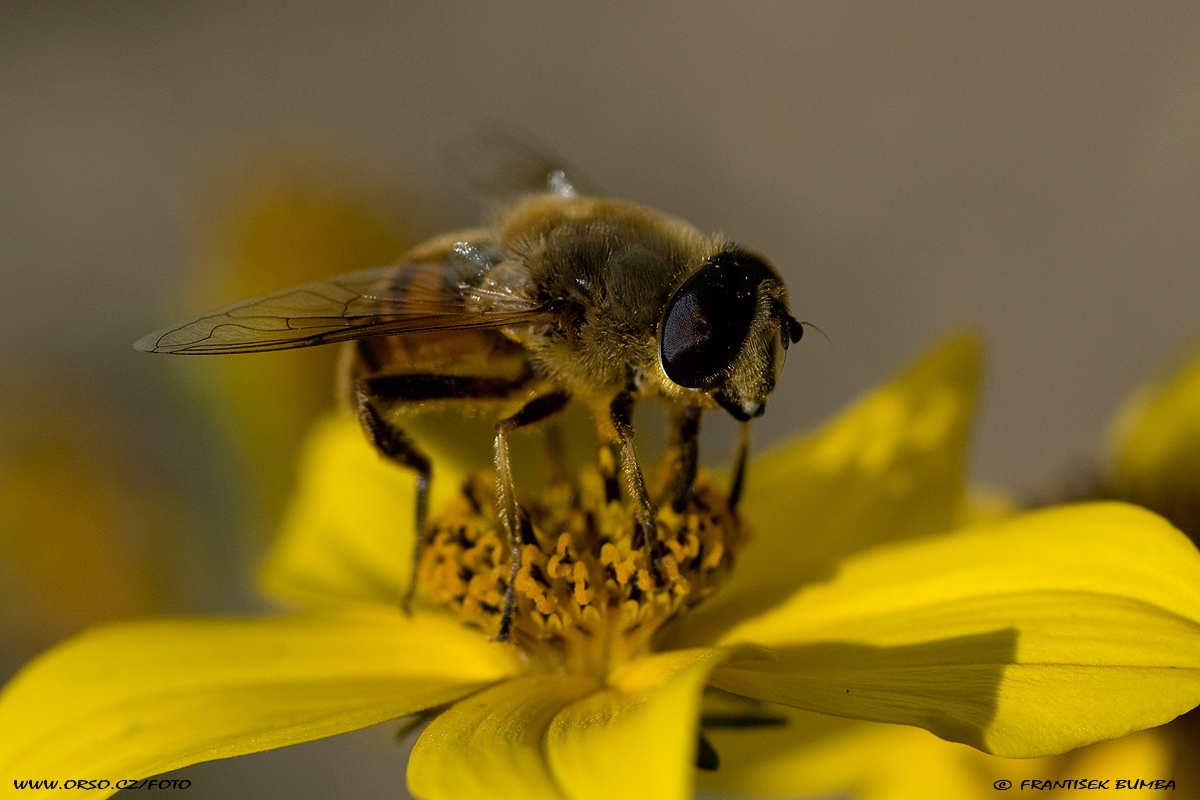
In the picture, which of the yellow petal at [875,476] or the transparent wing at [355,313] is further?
the yellow petal at [875,476]

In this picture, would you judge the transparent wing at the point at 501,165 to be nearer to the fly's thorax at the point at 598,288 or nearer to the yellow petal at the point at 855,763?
the fly's thorax at the point at 598,288

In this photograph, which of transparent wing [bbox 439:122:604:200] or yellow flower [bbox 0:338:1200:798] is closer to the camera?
yellow flower [bbox 0:338:1200:798]

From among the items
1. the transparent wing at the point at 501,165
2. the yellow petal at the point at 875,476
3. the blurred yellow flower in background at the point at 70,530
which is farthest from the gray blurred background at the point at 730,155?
the yellow petal at the point at 875,476

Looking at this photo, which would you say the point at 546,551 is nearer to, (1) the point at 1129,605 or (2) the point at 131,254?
(1) the point at 1129,605

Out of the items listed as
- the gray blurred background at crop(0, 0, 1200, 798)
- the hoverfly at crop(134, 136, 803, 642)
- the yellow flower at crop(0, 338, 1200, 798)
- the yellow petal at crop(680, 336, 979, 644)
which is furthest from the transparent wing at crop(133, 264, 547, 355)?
the gray blurred background at crop(0, 0, 1200, 798)

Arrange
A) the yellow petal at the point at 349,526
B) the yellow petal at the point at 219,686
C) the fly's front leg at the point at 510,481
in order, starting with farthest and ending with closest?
the yellow petal at the point at 349,526, the fly's front leg at the point at 510,481, the yellow petal at the point at 219,686

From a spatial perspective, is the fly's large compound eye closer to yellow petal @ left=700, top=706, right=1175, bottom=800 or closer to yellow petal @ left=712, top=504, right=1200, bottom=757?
yellow petal @ left=712, top=504, right=1200, bottom=757

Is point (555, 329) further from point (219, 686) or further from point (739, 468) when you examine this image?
point (219, 686)

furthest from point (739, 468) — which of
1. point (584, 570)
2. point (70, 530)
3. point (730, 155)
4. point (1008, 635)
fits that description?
point (730, 155)
